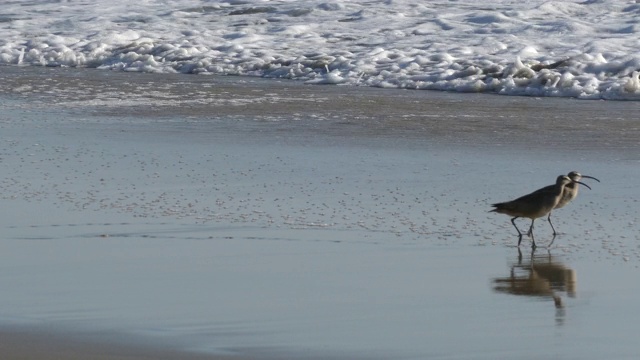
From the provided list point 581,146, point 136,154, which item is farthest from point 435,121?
point 136,154

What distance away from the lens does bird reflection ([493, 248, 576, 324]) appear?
519 centimetres

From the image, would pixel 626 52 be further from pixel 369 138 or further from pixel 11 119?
pixel 11 119

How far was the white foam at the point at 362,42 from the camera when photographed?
13.7 m

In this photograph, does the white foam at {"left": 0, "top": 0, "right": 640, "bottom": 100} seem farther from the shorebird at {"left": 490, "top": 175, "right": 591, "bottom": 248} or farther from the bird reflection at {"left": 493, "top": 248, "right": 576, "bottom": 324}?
the bird reflection at {"left": 493, "top": 248, "right": 576, "bottom": 324}

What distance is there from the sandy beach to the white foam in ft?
6.59

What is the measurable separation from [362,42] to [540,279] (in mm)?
11349

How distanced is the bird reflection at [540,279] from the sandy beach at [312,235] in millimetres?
19

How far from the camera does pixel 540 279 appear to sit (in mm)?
5516

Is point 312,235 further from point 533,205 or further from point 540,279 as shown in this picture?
point 540,279

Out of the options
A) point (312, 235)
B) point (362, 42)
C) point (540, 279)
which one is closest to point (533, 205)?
point (540, 279)

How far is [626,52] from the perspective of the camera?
14180mm

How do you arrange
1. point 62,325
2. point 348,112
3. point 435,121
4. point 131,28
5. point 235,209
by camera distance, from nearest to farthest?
point 62,325
point 235,209
point 435,121
point 348,112
point 131,28

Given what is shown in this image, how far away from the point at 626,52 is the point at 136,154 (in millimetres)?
6975

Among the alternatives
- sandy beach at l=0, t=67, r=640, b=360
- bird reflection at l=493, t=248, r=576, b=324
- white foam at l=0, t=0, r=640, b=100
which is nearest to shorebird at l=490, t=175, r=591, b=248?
sandy beach at l=0, t=67, r=640, b=360
